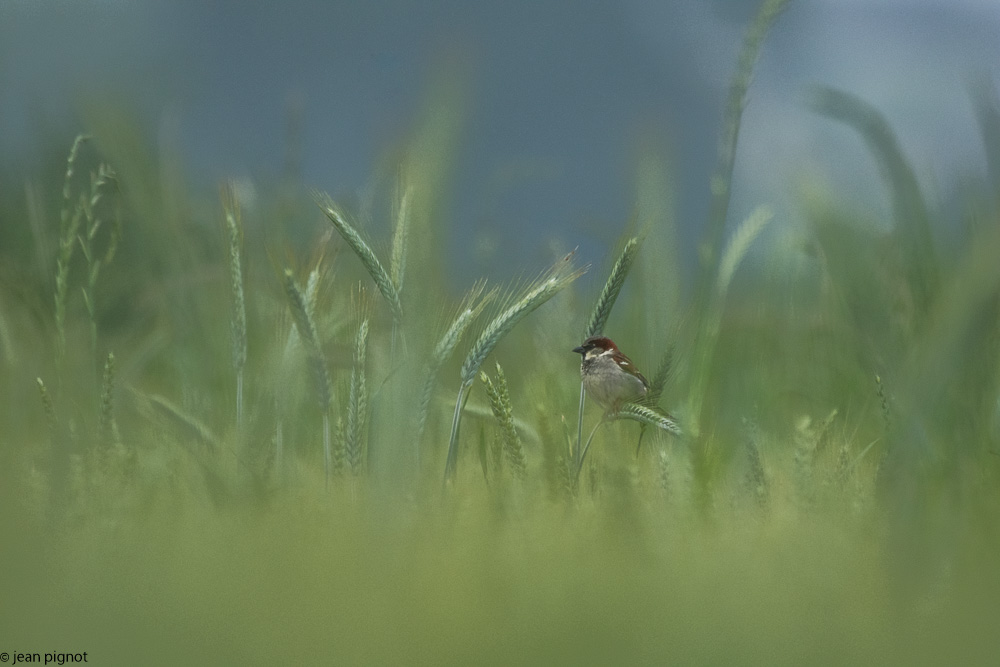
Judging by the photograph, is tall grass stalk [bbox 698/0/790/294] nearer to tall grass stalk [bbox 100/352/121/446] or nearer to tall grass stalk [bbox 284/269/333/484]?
tall grass stalk [bbox 284/269/333/484]

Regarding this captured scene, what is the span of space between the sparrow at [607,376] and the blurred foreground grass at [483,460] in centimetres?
3

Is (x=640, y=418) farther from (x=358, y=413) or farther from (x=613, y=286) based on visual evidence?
(x=358, y=413)

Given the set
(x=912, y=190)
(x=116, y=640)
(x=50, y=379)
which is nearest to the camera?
(x=116, y=640)

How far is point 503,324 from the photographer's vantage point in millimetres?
645

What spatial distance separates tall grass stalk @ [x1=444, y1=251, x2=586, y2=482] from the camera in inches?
25.0

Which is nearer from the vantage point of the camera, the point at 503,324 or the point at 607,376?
the point at 503,324

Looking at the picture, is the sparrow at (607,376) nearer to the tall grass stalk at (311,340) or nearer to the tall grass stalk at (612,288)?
the tall grass stalk at (612,288)

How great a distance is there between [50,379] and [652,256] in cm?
53

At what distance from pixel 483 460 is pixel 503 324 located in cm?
12

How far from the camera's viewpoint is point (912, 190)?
1.71 feet

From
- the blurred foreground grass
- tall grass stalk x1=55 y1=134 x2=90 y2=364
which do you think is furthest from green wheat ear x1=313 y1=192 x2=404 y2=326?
tall grass stalk x1=55 y1=134 x2=90 y2=364

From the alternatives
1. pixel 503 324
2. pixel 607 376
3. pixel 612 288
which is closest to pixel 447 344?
pixel 503 324

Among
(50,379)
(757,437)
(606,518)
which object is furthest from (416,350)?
(50,379)

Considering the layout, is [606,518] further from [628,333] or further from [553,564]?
[628,333]
